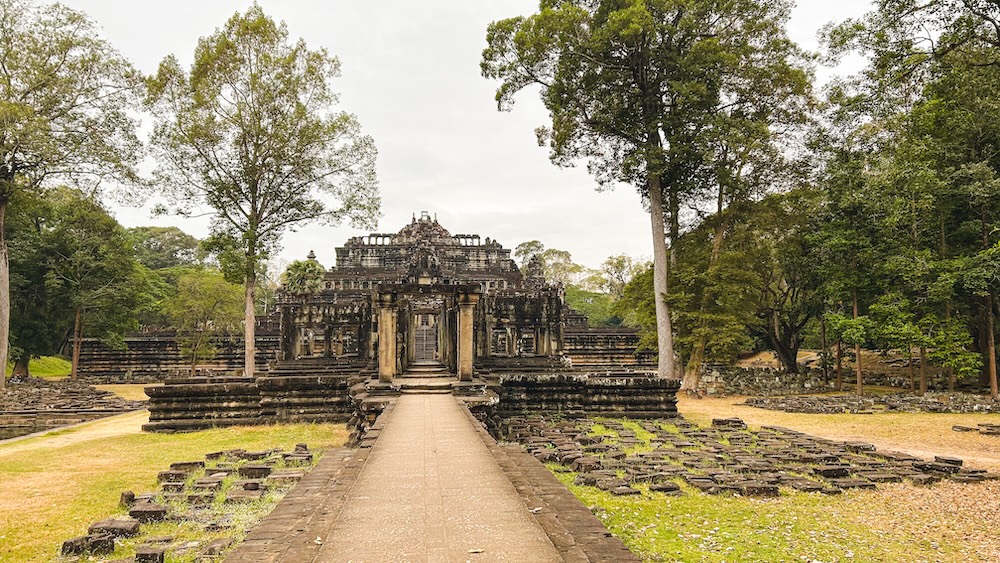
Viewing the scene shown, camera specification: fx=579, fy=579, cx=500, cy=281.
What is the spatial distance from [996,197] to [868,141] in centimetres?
499

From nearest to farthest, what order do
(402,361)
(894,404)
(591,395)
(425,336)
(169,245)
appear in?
1. (591,395)
2. (894,404)
3. (402,361)
4. (425,336)
5. (169,245)

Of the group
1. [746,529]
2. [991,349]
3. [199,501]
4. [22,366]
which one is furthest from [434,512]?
[22,366]

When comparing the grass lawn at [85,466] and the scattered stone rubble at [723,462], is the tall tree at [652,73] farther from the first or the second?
the grass lawn at [85,466]

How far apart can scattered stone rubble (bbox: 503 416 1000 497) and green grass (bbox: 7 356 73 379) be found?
3260 centimetres

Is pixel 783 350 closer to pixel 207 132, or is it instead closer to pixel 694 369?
pixel 694 369

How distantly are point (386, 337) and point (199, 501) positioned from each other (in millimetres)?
7345

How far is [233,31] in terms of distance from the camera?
67.7 feet

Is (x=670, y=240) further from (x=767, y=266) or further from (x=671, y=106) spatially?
(x=671, y=106)

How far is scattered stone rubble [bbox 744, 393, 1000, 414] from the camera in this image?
1633 centimetres

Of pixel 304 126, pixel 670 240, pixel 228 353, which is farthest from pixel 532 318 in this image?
pixel 228 353

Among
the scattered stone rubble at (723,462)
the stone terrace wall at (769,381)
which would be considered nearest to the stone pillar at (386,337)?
the scattered stone rubble at (723,462)

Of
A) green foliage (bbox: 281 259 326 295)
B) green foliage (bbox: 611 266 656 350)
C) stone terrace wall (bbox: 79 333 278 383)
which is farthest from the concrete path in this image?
stone terrace wall (bbox: 79 333 278 383)

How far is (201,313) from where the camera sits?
99.6 feet

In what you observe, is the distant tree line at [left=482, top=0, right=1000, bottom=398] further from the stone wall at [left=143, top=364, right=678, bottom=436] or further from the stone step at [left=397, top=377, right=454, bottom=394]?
the stone step at [left=397, top=377, right=454, bottom=394]
